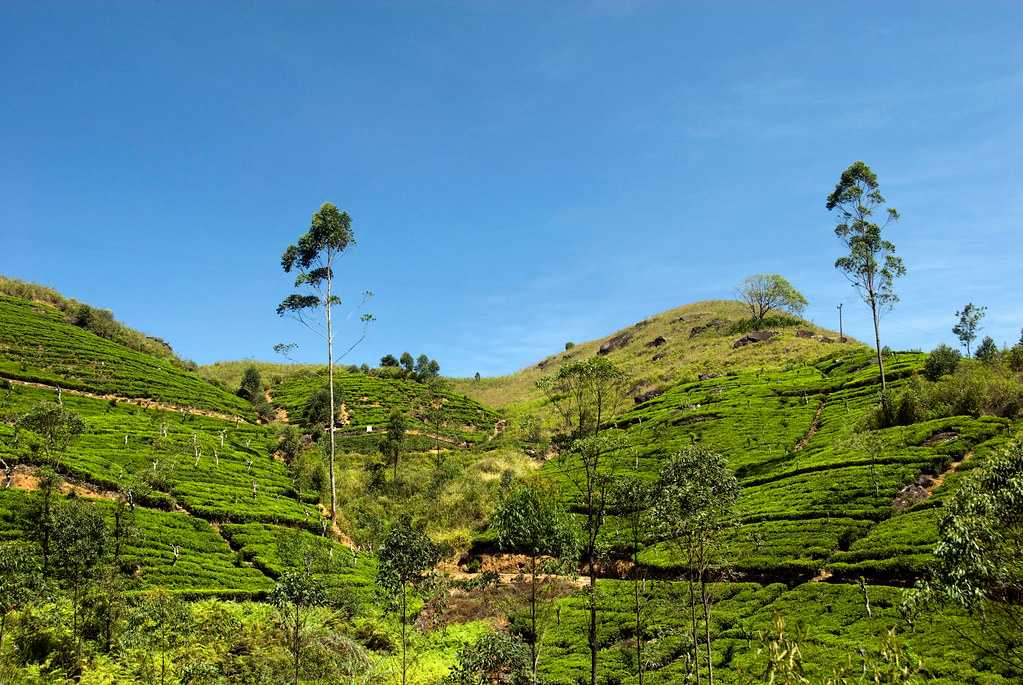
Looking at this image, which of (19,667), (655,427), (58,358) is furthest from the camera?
(655,427)

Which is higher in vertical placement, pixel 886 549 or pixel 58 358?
pixel 58 358

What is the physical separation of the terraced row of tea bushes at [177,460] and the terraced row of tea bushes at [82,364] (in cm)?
419

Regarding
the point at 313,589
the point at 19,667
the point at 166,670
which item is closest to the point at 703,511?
the point at 313,589

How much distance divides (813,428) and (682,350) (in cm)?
5836

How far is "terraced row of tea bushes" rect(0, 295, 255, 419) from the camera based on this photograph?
6550 centimetres

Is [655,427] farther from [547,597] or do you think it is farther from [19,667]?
[19,667]

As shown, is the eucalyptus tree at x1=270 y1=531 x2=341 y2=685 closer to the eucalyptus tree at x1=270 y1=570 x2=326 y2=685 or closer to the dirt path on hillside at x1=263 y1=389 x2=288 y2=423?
the eucalyptus tree at x1=270 y1=570 x2=326 y2=685

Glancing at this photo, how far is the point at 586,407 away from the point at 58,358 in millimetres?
62946

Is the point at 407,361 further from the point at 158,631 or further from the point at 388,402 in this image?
the point at 158,631

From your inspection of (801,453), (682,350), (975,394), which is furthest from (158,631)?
(682,350)

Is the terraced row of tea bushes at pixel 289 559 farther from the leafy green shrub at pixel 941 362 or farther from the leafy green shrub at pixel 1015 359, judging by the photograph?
the leafy green shrub at pixel 1015 359

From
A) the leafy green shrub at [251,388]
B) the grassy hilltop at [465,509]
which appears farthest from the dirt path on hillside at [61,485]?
the leafy green shrub at [251,388]

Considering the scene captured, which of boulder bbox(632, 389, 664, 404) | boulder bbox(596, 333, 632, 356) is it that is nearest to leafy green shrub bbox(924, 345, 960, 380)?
boulder bbox(632, 389, 664, 404)

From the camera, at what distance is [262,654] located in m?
27.6
